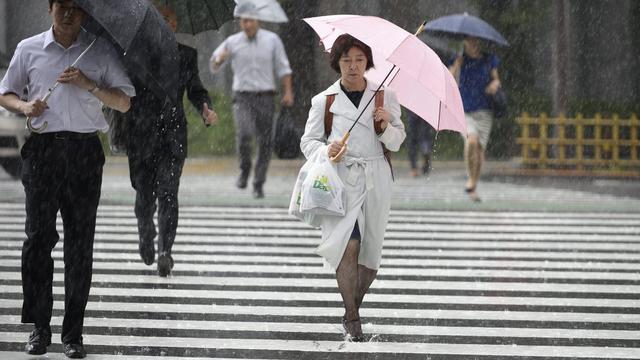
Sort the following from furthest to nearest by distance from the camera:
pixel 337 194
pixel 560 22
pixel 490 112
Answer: pixel 560 22, pixel 490 112, pixel 337 194

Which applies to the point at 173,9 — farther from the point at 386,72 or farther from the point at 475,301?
the point at 475,301

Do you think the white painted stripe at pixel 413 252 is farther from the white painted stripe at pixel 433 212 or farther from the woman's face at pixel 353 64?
the woman's face at pixel 353 64

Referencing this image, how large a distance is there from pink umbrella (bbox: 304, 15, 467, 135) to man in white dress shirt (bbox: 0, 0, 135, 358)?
1.27 m

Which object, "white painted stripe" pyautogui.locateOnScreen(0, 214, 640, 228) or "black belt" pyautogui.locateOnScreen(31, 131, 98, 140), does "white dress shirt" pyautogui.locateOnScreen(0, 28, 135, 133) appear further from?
"white painted stripe" pyautogui.locateOnScreen(0, 214, 640, 228)

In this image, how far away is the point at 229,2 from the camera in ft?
26.0

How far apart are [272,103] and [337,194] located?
26.5ft

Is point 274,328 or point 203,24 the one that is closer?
point 274,328

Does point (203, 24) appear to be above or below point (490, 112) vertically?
above

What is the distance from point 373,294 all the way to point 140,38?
119 inches

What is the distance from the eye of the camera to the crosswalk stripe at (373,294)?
22.4 feet

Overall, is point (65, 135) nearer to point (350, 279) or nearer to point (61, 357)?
point (61, 357)

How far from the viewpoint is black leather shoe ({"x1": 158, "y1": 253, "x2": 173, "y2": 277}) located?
8.99 metres

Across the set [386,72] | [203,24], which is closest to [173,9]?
[203,24]

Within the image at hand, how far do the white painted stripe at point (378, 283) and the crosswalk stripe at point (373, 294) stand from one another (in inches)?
0.5
